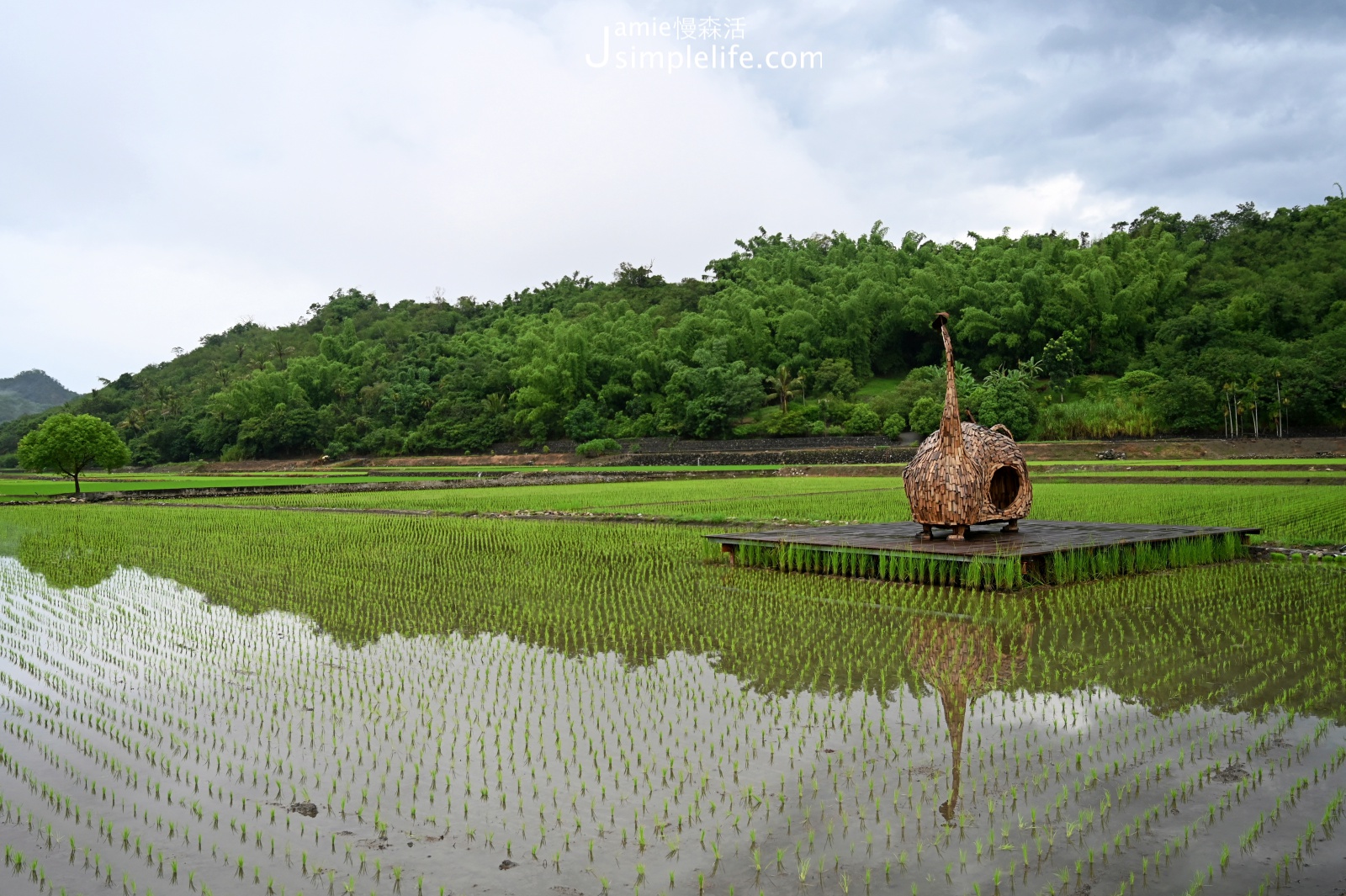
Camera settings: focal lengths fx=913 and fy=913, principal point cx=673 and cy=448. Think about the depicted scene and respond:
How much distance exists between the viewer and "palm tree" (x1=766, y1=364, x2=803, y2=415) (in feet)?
158

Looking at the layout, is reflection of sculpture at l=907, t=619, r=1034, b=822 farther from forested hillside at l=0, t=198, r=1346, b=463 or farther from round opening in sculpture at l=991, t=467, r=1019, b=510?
forested hillside at l=0, t=198, r=1346, b=463

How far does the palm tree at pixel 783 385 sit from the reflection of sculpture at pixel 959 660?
3974 cm

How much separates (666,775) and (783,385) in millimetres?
44686

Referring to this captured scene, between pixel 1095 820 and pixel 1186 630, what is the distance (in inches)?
158

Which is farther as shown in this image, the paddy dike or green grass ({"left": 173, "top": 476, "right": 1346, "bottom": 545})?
the paddy dike

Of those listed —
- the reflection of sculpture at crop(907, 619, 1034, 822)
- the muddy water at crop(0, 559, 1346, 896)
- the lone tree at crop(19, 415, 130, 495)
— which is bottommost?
the reflection of sculpture at crop(907, 619, 1034, 822)

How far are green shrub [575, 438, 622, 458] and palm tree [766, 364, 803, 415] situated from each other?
8758 mm

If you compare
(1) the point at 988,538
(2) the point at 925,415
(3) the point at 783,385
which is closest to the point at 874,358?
(3) the point at 783,385

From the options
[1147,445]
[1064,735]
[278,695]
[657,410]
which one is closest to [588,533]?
[278,695]

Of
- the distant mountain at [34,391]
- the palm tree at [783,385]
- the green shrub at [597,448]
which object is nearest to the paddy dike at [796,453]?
the green shrub at [597,448]

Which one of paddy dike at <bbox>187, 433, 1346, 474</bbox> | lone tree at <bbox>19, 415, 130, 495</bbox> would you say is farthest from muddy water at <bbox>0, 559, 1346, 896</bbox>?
paddy dike at <bbox>187, 433, 1346, 474</bbox>

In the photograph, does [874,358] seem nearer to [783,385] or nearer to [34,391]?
[783,385]

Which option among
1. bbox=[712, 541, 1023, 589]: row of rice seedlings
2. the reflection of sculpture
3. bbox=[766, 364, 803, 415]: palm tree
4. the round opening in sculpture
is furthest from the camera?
bbox=[766, 364, 803, 415]: palm tree

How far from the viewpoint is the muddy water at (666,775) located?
3354mm
